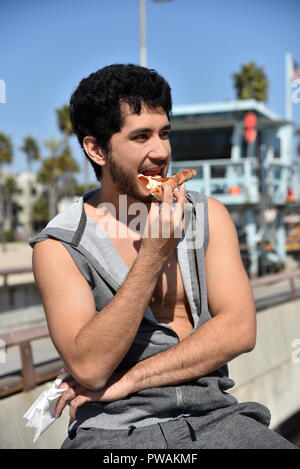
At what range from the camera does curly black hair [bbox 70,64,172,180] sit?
2.38 meters

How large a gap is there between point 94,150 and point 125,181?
0.26 m

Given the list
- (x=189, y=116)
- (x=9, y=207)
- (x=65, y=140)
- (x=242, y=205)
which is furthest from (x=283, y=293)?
(x=9, y=207)

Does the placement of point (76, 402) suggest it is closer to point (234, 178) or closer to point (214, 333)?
point (214, 333)

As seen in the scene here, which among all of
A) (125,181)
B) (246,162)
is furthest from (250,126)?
(125,181)

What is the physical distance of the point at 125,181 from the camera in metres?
2.47

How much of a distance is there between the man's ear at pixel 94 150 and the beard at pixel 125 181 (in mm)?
63

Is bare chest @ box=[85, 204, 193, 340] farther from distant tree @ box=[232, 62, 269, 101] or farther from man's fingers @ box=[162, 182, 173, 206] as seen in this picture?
distant tree @ box=[232, 62, 269, 101]

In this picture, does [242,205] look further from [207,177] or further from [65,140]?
[65,140]

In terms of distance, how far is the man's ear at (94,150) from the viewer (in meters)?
2.56

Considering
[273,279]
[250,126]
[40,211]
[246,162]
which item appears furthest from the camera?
[40,211]

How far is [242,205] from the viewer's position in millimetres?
18969

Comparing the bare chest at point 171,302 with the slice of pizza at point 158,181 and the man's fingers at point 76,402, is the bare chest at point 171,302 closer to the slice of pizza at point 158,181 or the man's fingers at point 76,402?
the slice of pizza at point 158,181

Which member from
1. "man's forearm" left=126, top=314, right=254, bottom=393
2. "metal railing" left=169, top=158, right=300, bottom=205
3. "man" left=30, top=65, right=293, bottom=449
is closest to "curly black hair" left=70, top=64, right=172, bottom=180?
"man" left=30, top=65, right=293, bottom=449

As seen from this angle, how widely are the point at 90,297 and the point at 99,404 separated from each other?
1.47 feet
